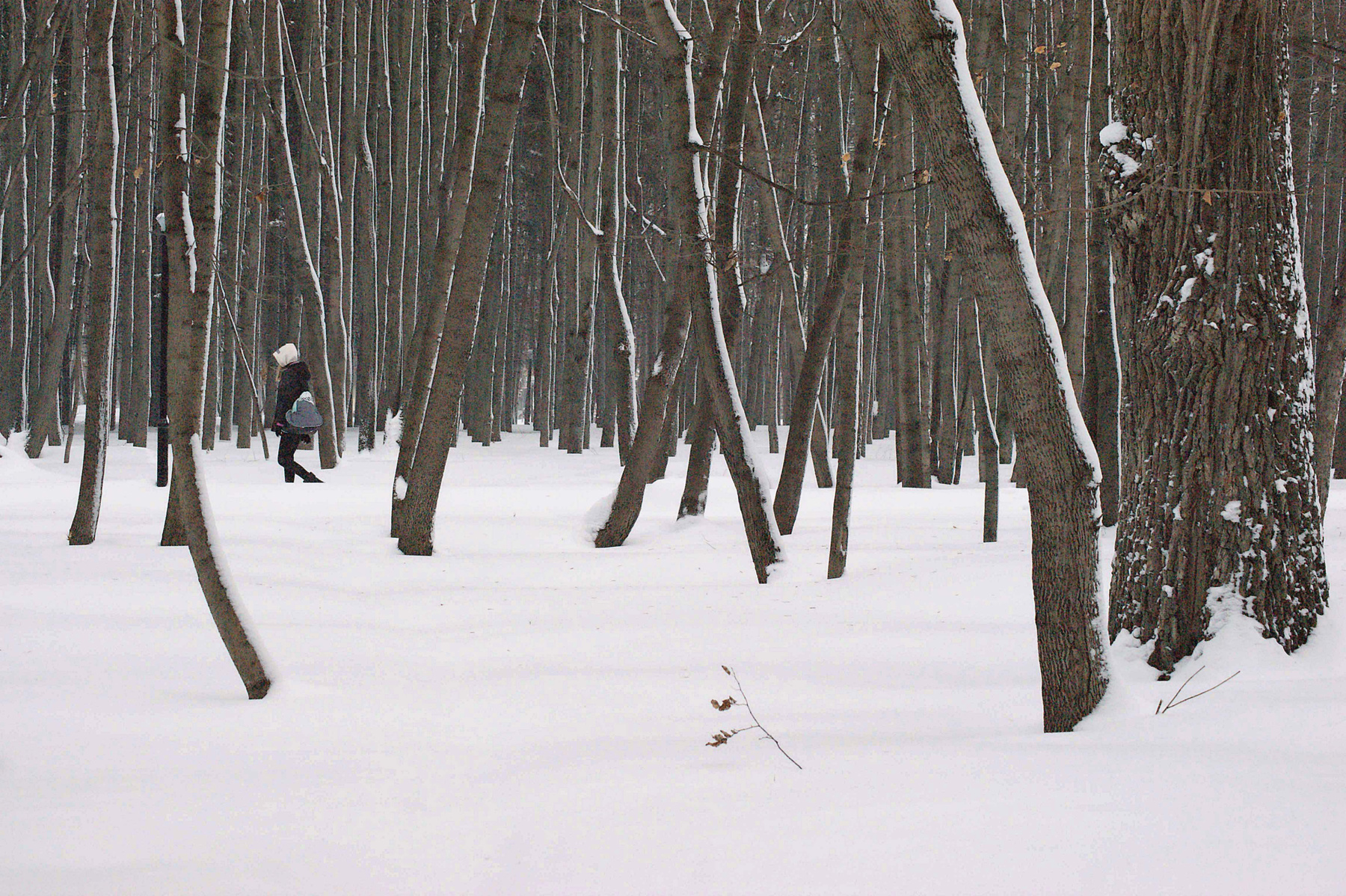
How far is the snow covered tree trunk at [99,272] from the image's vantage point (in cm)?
534

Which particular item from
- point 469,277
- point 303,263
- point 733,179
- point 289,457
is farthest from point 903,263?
point 303,263

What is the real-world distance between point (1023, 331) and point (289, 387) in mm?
8548

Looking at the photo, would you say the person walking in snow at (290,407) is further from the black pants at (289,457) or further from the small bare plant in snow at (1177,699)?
the small bare plant in snow at (1177,699)

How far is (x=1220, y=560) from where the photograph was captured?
294 centimetres

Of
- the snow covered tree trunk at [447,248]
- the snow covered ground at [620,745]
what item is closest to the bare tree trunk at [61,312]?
the snow covered tree trunk at [447,248]

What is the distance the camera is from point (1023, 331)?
2.38 metres

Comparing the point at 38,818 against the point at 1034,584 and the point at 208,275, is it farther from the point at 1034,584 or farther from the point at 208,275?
the point at 1034,584

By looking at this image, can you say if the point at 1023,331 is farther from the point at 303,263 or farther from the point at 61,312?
the point at 61,312

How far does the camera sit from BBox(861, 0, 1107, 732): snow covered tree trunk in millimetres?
2354

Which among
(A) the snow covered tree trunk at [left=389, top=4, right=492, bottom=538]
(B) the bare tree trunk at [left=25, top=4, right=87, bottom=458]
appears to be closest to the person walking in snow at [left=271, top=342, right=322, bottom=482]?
(A) the snow covered tree trunk at [left=389, top=4, right=492, bottom=538]

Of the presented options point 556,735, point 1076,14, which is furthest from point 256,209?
point 556,735

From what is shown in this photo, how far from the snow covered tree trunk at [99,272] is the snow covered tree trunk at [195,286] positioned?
7.53 feet

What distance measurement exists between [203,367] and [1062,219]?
776 centimetres

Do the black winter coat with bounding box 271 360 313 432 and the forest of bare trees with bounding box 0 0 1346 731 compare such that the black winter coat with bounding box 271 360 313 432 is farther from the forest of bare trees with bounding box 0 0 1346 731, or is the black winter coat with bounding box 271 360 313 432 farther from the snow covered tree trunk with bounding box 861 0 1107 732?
the snow covered tree trunk with bounding box 861 0 1107 732
